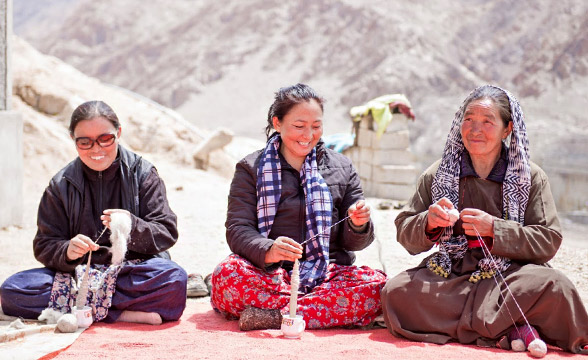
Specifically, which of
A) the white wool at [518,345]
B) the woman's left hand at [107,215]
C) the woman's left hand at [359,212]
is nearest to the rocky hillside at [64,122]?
the woman's left hand at [107,215]

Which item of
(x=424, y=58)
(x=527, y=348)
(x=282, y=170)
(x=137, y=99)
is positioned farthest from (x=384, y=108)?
(x=424, y=58)

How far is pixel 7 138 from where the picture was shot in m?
7.34

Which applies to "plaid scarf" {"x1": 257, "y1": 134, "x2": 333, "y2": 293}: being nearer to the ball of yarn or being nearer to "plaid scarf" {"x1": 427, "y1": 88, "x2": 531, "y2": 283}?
"plaid scarf" {"x1": 427, "y1": 88, "x2": 531, "y2": 283}

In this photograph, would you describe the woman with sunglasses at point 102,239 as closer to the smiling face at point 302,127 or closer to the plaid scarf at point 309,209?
the plaid scarf at point 309,209

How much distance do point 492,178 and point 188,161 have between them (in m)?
10.1

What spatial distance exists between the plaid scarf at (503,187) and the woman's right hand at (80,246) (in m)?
1.76

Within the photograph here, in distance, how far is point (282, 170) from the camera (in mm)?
4387

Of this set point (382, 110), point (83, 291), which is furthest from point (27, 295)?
point (382, 110)

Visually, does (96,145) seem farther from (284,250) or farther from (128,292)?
(284,250)

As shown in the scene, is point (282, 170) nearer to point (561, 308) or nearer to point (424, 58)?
point (561, 308)

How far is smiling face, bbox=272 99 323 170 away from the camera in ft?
13.9

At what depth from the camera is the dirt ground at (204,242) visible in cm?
603

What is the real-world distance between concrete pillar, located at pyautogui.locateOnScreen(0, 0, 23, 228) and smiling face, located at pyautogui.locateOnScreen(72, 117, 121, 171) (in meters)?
3.45

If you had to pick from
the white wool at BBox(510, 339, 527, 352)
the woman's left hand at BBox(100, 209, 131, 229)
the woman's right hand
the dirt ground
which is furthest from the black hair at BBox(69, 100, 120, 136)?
the white wool at BBox(510, 339, 527, 352)
